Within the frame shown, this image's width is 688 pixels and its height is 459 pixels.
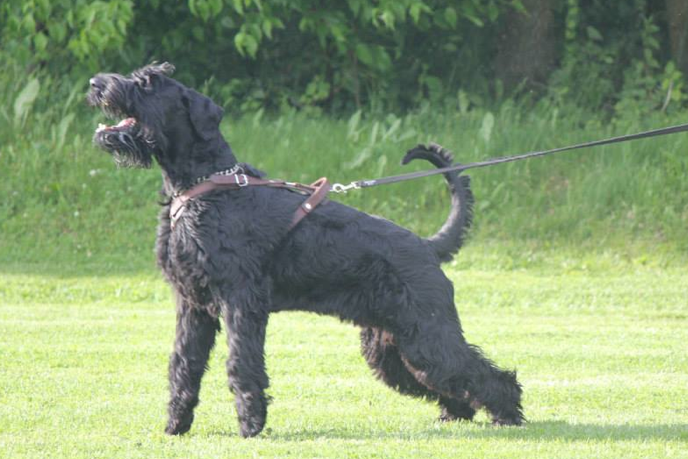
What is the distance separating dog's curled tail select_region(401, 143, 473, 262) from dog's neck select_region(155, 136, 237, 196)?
1.07 meters

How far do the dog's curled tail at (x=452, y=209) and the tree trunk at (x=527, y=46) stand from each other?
1069cm

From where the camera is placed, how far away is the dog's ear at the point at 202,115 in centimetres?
593

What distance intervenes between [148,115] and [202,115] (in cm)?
28

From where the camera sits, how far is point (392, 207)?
1384 centimetres

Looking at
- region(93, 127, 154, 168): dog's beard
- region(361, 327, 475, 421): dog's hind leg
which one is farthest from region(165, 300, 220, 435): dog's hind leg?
region(361, 327, 475, 421): dog's hind leg

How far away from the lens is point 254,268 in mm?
5773

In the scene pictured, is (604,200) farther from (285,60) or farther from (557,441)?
(557,441)

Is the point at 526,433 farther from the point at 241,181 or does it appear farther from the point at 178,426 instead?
the point at 241,181

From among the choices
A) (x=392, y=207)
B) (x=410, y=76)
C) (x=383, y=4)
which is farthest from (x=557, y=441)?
(x=410, y=76)

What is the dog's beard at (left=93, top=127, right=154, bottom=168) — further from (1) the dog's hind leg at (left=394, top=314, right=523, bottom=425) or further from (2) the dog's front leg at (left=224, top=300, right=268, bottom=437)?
(1) the dog's hind leg at (left=394, top=314, right=523, bottom=425)

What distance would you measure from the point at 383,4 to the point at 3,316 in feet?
23.5

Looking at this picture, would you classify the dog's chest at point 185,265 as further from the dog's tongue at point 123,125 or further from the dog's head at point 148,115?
the dog's tongue at point 123,125

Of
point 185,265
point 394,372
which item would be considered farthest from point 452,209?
point 185,265

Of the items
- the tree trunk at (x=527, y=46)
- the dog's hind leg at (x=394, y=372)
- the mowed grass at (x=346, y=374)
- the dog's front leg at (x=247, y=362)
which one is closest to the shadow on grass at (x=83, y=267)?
the mowed grass at (x=346, y=374)
